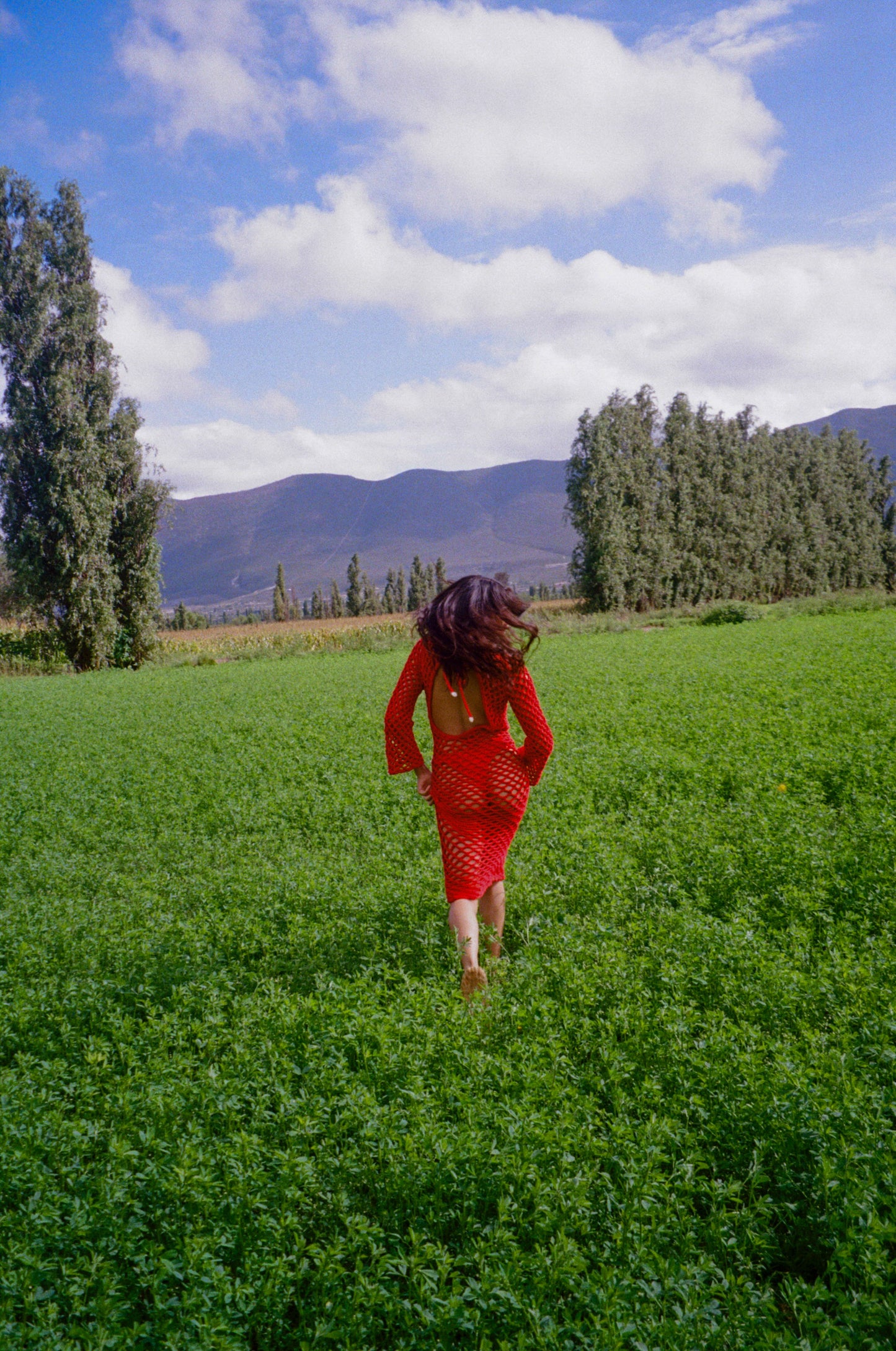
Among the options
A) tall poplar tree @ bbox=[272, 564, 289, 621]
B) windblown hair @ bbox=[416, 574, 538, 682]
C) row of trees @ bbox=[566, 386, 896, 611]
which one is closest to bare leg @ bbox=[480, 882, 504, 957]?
windblown hair @ bbox=[416, 574, 538, 682]

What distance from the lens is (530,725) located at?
5.09 meters

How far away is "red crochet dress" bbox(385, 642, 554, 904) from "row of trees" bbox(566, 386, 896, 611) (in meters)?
44.8

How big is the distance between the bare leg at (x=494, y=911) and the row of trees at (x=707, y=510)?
44.5 meters

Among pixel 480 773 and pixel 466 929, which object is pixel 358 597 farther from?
pixel 466 929

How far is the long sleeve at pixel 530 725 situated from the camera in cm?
497

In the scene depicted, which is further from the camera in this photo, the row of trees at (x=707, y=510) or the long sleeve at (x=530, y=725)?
the row of trees at (x=707, y=510)

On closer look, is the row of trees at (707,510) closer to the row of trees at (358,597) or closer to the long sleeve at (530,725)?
the row of trees at (358,597)

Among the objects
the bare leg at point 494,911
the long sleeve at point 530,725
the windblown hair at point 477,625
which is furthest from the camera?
the bare leg at point 494,911

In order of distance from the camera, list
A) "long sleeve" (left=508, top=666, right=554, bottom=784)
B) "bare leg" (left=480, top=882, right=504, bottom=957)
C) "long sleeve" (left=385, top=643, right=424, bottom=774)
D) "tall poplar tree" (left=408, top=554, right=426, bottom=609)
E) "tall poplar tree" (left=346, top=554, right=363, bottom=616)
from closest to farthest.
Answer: "long sleeve" (left=508, top=666, right=554, bottom=784) → "long sleeve" (left=385, top=643, right=424, bottom=774) → "bare leg" (left=480, top=882, right=504, bottom=957) → "tall poplar tree" (left=346, top=554, right=363, bottom=616) → "tall poplar tree" (left=408, top=554, right=426, bottom=609)

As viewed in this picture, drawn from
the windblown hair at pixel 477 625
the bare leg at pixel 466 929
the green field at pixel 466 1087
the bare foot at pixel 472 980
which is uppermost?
the windblown hair at pixel 477 625

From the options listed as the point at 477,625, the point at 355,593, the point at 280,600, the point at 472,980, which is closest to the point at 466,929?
the point at 472,980

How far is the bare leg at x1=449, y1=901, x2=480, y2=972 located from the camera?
4.81 m

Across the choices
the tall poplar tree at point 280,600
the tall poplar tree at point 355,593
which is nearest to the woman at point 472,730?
the tall poplar tree at point 280,600

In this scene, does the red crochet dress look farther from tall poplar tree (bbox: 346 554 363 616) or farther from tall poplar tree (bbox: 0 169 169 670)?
tall poplar tree (bbox: 346 554 363 616)
